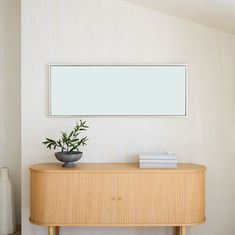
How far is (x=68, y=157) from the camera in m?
3.15

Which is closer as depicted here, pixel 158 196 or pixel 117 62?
pixel 158 196

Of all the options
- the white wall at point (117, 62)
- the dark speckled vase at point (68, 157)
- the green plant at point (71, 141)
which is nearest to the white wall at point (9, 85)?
the white wall at point (117, 62)

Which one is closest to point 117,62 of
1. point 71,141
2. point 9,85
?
point 71,141

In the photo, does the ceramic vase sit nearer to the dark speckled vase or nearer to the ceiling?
the dark speckled vase

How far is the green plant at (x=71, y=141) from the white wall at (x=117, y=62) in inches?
3.2

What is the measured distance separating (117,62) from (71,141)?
0.93 metres

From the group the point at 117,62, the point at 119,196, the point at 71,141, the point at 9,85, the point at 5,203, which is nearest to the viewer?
the point at 119,196

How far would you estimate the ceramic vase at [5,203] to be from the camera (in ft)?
11.9

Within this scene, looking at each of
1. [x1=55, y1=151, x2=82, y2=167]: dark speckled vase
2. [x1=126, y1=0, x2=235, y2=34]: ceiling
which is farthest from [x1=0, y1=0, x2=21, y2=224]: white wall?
[x1=126, y1=0, x2=235, y2=34]: ceiling

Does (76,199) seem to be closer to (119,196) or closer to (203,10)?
(119,196)

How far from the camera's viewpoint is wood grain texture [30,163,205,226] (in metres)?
3.07

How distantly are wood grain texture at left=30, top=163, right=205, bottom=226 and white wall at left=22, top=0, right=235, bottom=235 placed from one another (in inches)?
16.6

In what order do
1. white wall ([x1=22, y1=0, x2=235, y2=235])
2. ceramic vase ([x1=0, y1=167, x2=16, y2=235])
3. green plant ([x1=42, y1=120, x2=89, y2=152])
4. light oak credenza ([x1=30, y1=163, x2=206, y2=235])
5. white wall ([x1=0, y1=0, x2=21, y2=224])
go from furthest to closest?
1. white wall ([x1=0, y1=0, x2=21, y2=224])
2. ceramic vase ([x1=0, y1=167, x2=16, y2=235])
3. white wall ([x1=22, y1=0, x2=235, y2=235])
4. green plant ([x1=42, y1=120, x2=89, y2=152])
5. light oak credenza ([x1=30, y1=163, x2=206, y2=235])

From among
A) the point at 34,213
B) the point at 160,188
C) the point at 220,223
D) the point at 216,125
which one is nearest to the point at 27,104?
the point at 34,213
